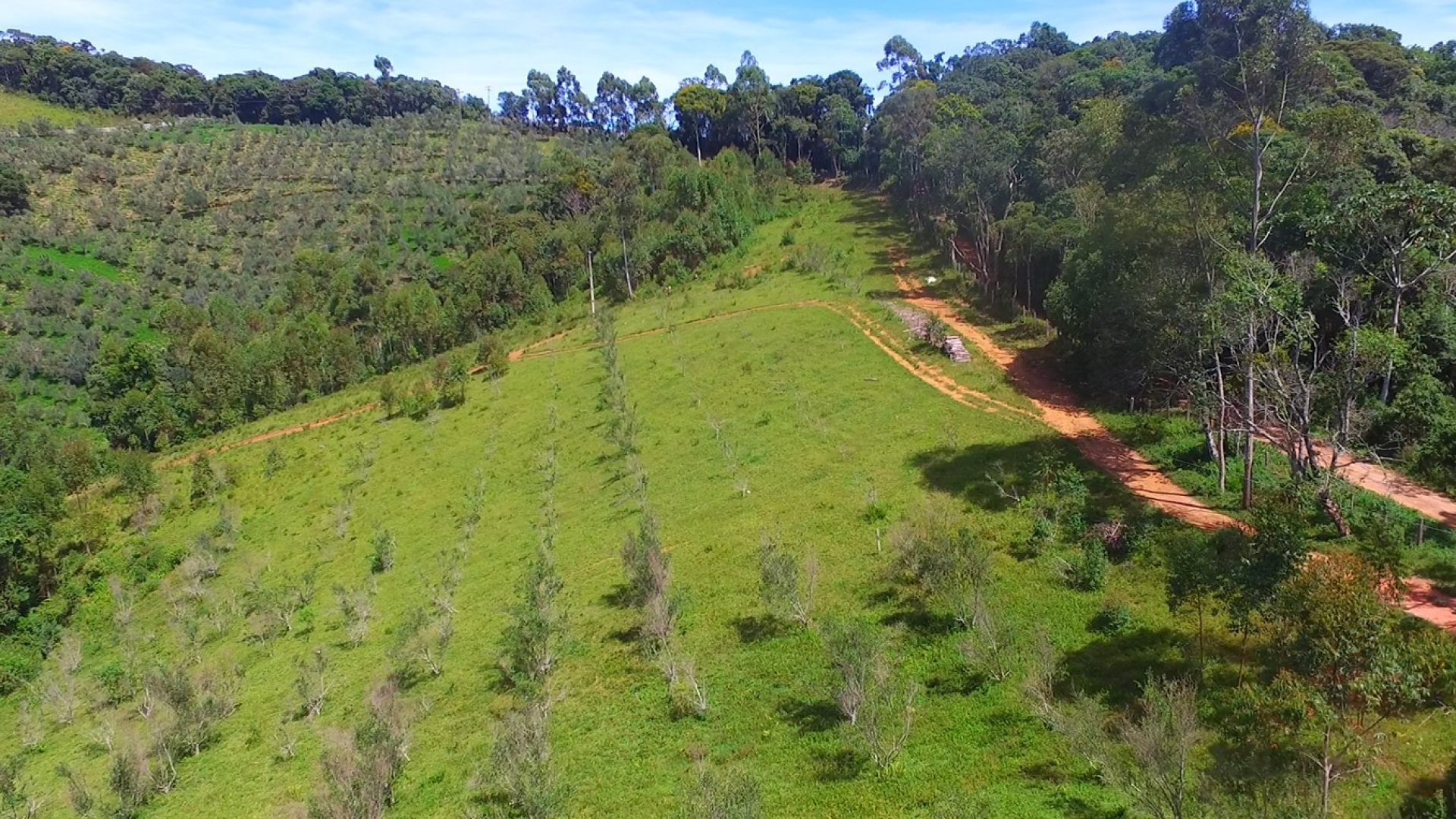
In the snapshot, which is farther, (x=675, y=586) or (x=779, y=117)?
(x=779, y=117)

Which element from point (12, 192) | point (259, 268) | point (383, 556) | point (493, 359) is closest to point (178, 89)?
point (12, 192)

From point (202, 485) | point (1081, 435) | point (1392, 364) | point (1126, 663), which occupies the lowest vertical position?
point (202, 485)

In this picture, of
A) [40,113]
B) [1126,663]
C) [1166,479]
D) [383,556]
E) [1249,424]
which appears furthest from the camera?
[40,113]

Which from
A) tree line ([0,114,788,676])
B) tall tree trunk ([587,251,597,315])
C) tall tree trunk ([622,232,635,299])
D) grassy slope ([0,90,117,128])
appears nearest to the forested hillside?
tree line ([0,114,788,676])

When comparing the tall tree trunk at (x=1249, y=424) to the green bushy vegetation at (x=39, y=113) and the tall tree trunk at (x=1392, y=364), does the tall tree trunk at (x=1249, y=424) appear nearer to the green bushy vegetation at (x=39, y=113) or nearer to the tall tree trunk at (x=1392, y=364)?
the tall tree trunk at (x=1392, y=364)

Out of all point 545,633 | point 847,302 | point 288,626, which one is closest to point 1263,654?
point 545,633

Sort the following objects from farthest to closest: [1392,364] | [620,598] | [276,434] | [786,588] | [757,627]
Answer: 1. [276,434]
2. [620,598]
3. [1392,364]
4. [757,627]
5. [786,588]

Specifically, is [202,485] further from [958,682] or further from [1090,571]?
[1090,571]
